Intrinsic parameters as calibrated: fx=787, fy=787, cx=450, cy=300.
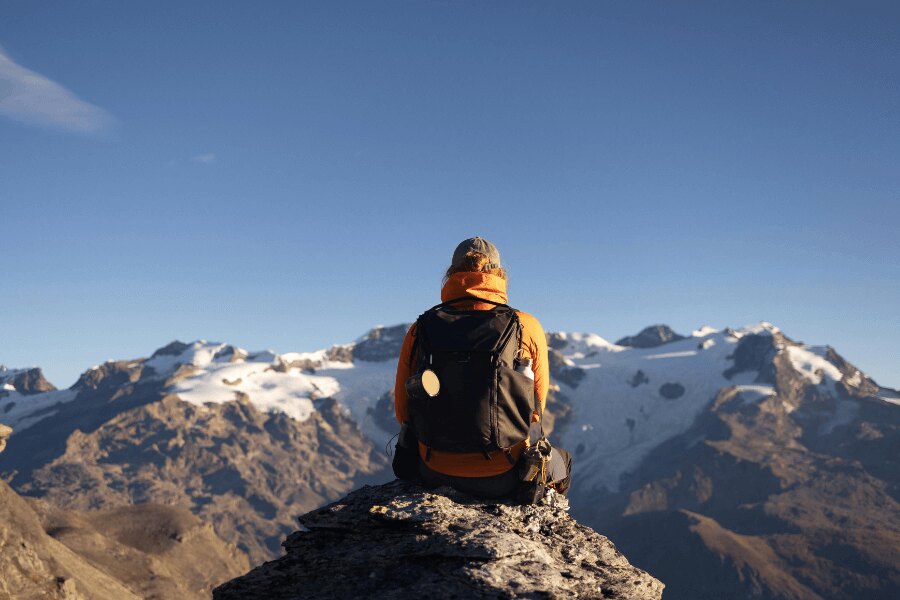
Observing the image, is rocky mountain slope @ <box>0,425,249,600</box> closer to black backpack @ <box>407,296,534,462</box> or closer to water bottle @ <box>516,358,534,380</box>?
black backpack @ <box>407,296,534,462</box>

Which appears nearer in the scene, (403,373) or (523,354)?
(523,354)

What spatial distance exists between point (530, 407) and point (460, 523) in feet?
5.39

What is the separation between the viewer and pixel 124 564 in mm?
127750

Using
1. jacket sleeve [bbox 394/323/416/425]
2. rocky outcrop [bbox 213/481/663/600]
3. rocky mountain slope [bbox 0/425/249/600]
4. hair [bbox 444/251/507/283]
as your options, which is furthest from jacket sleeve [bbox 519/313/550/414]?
rocky mountain slope [bbox 0/425/249/600]

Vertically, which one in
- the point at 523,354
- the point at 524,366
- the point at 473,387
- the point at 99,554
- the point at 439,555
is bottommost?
the point at 99,554

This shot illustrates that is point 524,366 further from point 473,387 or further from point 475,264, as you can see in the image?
point 475,264

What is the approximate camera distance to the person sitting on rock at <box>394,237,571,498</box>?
946cm

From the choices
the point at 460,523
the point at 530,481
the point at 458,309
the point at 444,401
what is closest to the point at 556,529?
the point at 530,481

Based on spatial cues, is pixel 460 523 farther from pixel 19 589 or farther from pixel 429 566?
pixel 19 589

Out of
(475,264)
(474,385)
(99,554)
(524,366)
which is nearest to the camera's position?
(474,385)

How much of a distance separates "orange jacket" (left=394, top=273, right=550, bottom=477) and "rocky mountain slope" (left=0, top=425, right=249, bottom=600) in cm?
4449

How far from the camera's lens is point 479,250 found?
1055 centimetres

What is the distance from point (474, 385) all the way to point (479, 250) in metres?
2.02

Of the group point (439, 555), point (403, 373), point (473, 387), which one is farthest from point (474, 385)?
point (439, 555)
